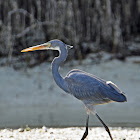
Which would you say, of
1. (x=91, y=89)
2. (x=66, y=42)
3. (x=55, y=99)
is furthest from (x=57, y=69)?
(x=66, y=42)

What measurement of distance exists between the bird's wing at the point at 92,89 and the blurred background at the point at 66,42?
5.10 meters

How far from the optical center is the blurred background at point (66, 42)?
1198 cm

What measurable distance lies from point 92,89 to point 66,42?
29.3 ft

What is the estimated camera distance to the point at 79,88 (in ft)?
19.1

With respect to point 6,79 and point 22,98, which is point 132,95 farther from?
point 6,79

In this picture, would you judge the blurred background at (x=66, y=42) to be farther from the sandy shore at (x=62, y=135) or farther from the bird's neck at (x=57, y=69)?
the bird's neck at (x=57, y=69)

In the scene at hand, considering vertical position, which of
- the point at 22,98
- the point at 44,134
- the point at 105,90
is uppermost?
the point at 105,90

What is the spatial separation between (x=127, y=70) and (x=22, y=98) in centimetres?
371

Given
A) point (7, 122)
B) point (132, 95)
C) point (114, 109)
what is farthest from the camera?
point (132, 95)

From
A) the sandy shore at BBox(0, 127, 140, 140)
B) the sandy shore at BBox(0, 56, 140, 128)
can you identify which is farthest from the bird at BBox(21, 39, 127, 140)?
the sandy shore at BBox(0, 56, 140, 128)

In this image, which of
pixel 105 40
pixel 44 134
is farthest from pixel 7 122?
pixel 105 40

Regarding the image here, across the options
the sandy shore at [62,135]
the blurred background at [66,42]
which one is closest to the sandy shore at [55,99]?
the blurred background at [66,42]

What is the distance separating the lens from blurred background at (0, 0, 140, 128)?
12.0 metres

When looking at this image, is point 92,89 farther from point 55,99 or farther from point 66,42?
point 66,42
